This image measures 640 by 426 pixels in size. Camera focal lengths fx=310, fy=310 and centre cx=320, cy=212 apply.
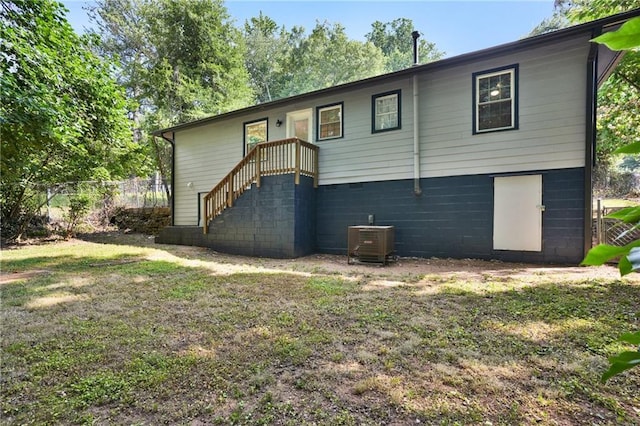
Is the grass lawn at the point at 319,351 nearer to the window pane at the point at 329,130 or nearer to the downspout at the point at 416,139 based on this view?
the downspout at the point at 416,139

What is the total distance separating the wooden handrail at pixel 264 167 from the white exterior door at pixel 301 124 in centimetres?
95

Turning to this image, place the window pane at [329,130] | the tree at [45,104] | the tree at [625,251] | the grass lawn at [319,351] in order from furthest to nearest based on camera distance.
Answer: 1. the window pane at [329,130]
2. the tree at [45,104]
3. the grass lawn at [319,351]
4. the tree at [625,251]

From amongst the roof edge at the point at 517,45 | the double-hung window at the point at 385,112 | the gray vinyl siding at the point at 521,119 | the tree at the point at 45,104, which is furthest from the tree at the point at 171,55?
the gray vinyl siding at the point at 521,119

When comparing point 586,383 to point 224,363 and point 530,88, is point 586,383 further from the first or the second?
point 530,88

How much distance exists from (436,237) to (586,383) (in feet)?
17.5

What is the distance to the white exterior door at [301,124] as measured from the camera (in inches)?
366

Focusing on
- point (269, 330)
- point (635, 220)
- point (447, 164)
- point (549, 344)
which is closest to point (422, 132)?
point (447, 164)

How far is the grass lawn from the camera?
1.98 metres

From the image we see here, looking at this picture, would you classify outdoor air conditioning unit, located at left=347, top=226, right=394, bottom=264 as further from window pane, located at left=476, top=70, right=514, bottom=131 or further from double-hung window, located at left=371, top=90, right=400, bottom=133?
window pane, located at left=476, top=70, right=514, bottom=131

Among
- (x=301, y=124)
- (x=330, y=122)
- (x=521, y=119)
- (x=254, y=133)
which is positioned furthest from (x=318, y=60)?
(x=521, y=119)

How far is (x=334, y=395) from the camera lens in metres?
2.12

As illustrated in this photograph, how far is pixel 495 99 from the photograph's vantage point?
6875 millimetres

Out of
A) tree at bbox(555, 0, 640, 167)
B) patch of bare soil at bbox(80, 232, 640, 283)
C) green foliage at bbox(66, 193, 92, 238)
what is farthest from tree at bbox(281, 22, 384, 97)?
patch of bare soil at bbox(80, 232, 640, 283)

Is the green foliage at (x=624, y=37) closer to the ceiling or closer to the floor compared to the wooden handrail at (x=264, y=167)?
closer to the floor
